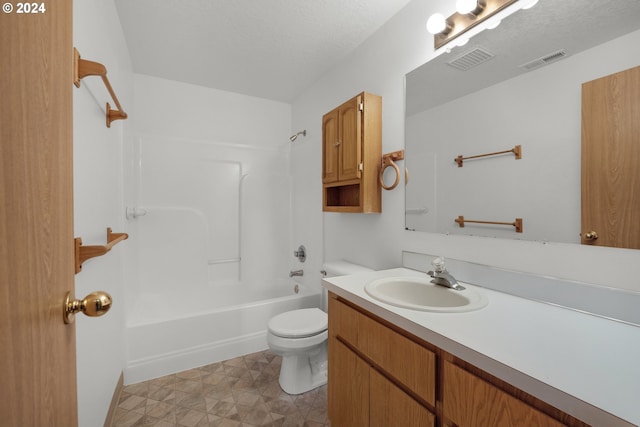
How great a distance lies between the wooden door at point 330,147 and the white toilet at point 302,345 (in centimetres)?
67

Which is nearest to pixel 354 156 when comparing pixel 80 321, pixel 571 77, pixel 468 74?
pixel 468 74

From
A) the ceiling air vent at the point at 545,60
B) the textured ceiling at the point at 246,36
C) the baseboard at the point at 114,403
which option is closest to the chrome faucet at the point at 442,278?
the ceiling air vent at the point at 545,60

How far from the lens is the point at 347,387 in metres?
1.21

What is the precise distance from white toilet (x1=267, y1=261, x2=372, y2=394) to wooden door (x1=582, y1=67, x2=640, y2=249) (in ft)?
3.96

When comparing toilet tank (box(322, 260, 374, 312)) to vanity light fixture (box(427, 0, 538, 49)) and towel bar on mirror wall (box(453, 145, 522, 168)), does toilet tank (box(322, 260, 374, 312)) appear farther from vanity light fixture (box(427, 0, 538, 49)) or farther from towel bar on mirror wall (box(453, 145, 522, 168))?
vanity light fixture (box(427, 0, 538, 49))

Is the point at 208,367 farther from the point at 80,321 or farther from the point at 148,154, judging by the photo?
the point at 148,154

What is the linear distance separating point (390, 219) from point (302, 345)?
95 cm

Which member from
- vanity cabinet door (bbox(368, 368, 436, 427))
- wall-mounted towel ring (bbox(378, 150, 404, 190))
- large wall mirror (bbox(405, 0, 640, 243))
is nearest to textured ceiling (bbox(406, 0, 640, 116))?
large wall mirror (bbox(405, 0, 640, 243))

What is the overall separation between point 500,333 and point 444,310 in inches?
7.0

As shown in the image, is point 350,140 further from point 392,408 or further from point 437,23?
point 392,408

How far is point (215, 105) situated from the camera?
2.76 m

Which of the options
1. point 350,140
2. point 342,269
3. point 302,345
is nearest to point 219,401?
point 302,345

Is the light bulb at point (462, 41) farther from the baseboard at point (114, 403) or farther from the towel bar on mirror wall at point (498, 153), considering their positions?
the baseboard at point (114, 403)

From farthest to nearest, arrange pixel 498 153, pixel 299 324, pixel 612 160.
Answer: pixel 299 324 → pixel 498 153 → pixel 612 160
